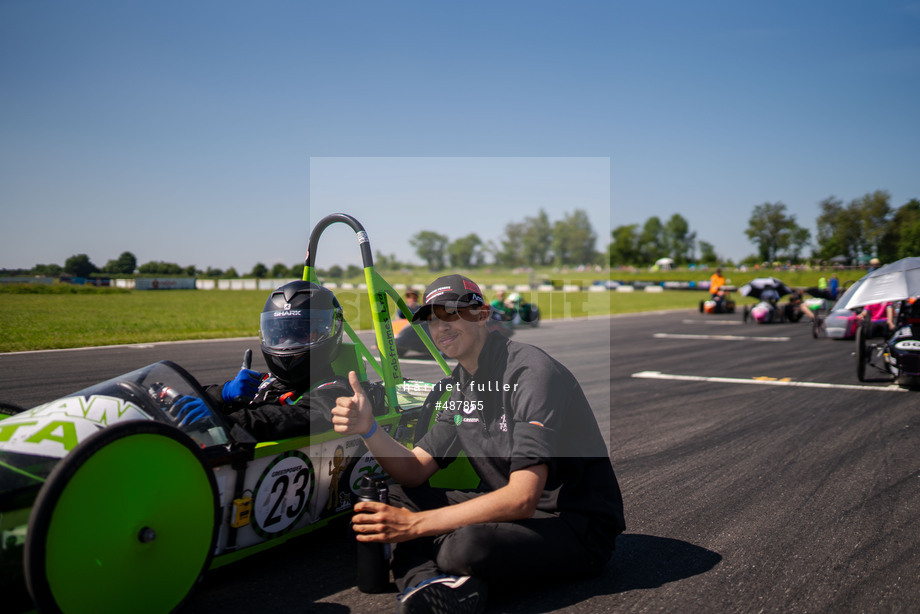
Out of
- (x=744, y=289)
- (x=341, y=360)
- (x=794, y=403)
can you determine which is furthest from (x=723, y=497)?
(x=744, y=289)

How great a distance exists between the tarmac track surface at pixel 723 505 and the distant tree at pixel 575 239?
1922 mm

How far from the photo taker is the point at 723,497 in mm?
4238

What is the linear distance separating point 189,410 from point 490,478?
1.42m

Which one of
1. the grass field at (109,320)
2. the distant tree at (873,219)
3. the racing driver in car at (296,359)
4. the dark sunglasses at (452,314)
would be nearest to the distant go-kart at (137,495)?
the racing driver in car at (296,359)

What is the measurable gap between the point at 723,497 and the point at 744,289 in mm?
21866

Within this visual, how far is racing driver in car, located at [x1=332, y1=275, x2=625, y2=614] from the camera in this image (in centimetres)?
248

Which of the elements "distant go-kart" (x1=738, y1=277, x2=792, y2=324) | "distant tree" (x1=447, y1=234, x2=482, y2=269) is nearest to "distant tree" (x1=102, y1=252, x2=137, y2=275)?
"distant tree" (x1=447, y1=234, x2=482, y2=269)

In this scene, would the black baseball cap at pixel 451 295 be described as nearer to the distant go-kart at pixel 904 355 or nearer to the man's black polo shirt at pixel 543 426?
the man's black polo shirt at pixel 543 426

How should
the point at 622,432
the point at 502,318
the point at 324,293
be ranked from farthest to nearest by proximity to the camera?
the point at 502,318, the point at 622,432, the point at 324,293

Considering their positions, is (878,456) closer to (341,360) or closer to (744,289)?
(341,360)

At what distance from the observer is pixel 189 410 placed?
2.75 meters

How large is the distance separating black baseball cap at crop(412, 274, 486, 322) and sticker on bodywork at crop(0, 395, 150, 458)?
1302mm

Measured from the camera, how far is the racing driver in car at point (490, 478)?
2.48 metres

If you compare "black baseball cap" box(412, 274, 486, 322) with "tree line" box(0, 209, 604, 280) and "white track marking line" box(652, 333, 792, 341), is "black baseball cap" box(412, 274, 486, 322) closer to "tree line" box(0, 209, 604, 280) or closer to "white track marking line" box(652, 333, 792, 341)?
"tree line" box(0, 209, 604, 280)
